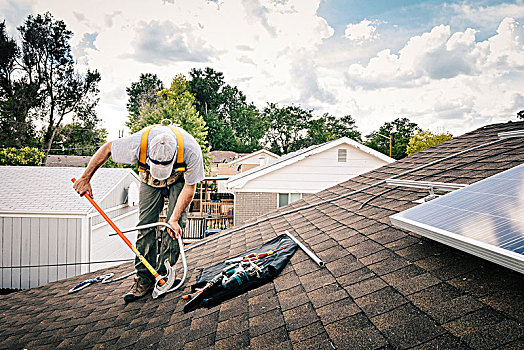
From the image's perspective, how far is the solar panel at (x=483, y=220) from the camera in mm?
1645

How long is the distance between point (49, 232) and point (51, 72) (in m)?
32.4

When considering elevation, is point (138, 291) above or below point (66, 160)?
below

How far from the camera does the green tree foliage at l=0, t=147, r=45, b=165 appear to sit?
30.9 metres

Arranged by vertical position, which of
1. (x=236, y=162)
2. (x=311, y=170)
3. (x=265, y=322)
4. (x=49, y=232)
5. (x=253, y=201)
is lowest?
(x=49, y=232)

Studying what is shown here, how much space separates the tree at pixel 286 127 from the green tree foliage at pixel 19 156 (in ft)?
137

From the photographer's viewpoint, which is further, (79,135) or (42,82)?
(79,135)

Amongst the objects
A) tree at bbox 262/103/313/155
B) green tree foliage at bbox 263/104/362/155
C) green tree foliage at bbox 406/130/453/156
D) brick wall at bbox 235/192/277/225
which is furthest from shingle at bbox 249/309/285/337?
tree at bbox 262/103/313/155

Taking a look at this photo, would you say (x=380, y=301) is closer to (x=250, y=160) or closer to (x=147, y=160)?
(x=147, y=160)

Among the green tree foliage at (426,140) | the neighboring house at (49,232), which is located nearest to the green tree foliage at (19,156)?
the neighboring house at (49,232)

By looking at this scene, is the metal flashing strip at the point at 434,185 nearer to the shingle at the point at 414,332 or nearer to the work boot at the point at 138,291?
the shingle at the point at 414,332

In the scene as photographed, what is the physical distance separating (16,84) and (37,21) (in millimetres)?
7533

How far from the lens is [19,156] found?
3139 centimetres

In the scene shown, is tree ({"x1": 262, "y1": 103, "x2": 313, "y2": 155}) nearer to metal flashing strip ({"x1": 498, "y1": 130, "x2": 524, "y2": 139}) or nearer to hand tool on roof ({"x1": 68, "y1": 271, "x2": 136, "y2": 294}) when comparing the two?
metal flashing strip ({"x1": 498, "y1": 130, "x2": 524, "y2": 139})

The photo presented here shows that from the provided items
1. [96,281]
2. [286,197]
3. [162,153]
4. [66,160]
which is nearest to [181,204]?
[162,153]
